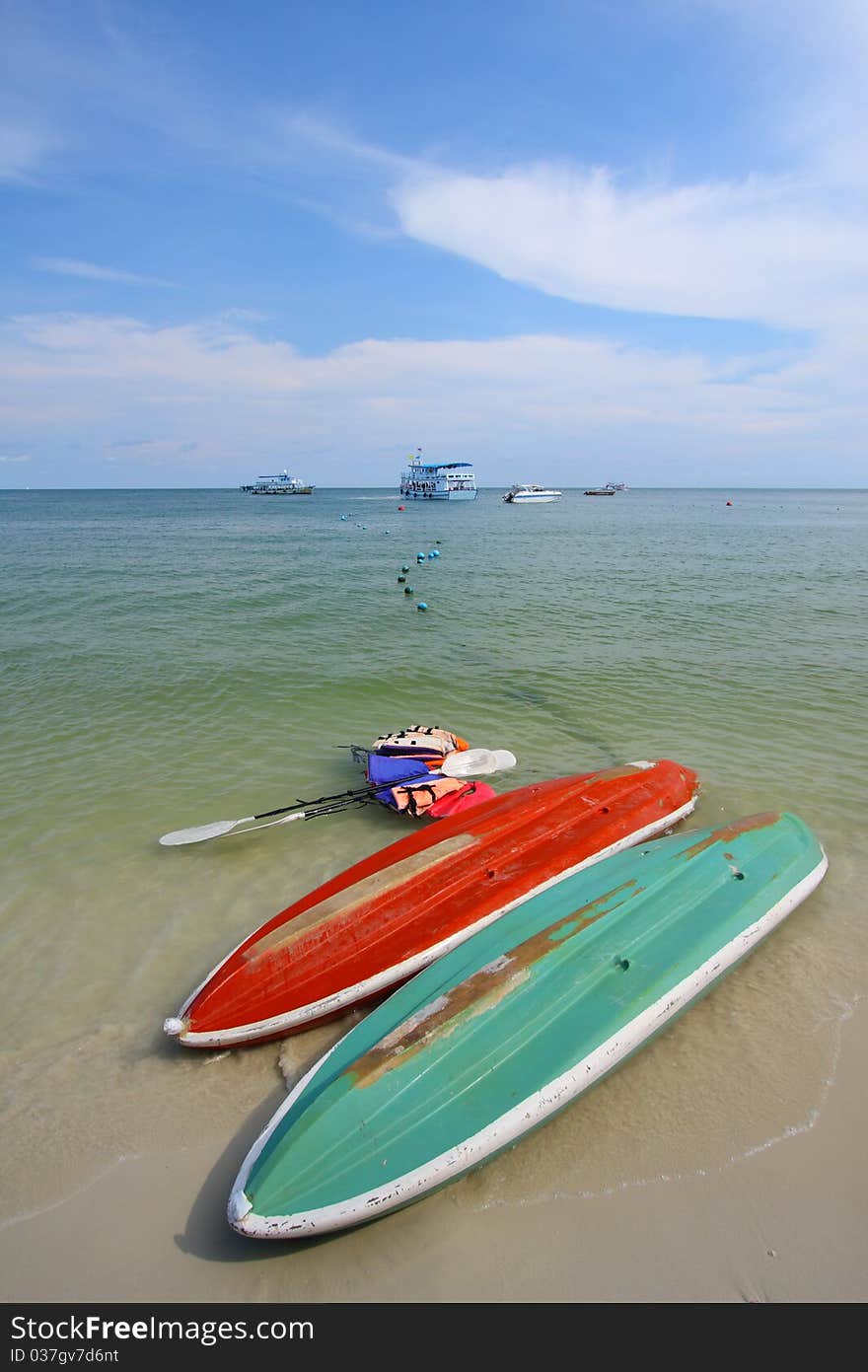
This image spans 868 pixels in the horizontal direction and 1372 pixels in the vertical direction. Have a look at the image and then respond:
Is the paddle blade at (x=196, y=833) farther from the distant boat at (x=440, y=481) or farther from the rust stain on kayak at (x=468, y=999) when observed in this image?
the distant boat at (x=440, y=481)

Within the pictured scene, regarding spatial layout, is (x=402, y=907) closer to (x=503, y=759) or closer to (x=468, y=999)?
(x=468, y=999)

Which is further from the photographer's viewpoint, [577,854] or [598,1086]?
[577,854]

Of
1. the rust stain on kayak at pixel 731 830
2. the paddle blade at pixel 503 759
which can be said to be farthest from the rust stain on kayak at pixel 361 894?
the paddle blade at pixel 503 759

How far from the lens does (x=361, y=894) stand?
7.16 m

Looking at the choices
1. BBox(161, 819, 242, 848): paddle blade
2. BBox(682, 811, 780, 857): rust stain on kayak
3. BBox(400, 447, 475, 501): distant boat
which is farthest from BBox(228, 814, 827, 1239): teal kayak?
BBox(400, 447, 475, 501): distant boat

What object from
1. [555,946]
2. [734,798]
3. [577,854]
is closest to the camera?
[555,946]

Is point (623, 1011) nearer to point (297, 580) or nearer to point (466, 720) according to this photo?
point (466, 720)

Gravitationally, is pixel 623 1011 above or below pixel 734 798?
above

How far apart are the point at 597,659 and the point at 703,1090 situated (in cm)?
1538

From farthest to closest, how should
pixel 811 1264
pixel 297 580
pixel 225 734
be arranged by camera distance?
pixel 297 580
pixel 225 734
pixel 811 1264

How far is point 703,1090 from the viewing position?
18.6ft

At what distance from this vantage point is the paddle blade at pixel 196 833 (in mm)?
9555

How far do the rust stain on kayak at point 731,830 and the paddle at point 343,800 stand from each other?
432 centimetres

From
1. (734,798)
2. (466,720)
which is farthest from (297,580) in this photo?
(734,798)
